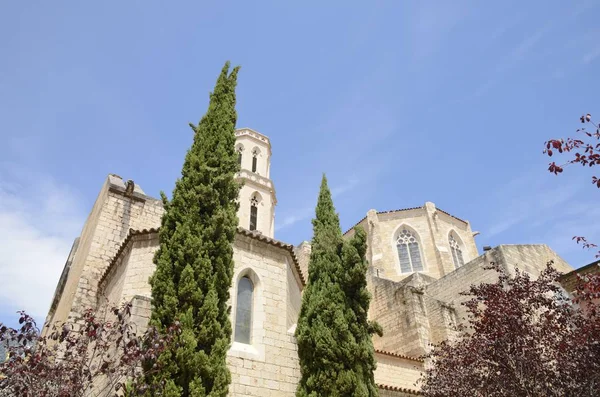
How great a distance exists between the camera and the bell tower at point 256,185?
24.3 m

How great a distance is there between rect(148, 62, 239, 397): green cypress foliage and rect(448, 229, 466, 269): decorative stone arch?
75.2ft

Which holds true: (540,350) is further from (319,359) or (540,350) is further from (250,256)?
(250,256)

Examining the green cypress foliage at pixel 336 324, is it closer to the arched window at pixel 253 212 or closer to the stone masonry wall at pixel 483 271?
the stone masonry wall at pixel 483 271

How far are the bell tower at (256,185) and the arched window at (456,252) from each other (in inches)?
499

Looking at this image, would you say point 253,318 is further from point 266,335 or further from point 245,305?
point 266,335

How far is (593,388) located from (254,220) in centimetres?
1804

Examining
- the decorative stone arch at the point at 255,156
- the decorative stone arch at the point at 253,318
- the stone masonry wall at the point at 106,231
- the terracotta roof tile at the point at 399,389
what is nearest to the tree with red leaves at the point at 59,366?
the decorative stone arch at the point at 253,318

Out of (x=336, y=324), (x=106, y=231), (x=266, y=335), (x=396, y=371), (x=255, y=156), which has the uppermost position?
(x=255, y=156)

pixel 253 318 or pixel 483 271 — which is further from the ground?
pixel 483 271

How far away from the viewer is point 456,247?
30.6 metres

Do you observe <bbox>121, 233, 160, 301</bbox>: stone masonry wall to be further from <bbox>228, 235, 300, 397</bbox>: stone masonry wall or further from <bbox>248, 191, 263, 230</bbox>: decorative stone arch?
<bbox>248, 191, 263, 230</bbox>: decorative stone arch

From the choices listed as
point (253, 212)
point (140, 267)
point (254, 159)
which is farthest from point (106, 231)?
point (254, 159)

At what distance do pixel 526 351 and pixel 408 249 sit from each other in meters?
20.5

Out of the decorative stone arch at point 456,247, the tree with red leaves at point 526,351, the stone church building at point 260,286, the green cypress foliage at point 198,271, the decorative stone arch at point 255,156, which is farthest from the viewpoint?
the decorative stone arch at point 456,247
